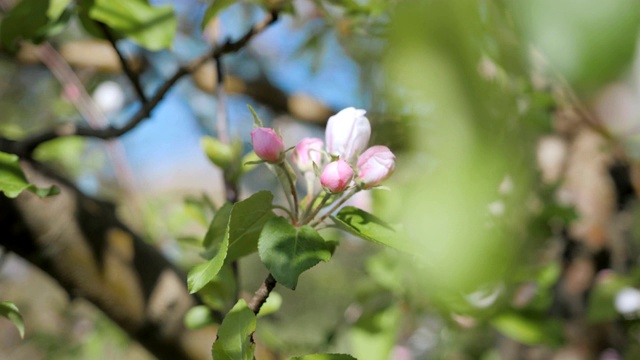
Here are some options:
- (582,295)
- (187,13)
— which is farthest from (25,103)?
(582,295)

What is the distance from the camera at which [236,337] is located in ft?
1.18

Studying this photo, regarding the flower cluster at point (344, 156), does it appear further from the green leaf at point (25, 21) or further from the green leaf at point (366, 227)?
the green leaf at point (25, 21)

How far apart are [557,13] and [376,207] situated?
0.64 metres

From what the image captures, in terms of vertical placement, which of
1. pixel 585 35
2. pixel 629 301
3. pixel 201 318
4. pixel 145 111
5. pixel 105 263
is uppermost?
pixel 585 35

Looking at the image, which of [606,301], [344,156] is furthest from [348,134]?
[606,301]

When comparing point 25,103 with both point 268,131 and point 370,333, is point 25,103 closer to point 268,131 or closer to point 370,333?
point 370,333

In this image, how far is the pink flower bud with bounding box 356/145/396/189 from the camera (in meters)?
0.39

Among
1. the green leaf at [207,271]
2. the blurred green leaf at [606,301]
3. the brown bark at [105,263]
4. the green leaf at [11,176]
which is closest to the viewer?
the green leaf at [207,271]

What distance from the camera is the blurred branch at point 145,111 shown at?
638mm

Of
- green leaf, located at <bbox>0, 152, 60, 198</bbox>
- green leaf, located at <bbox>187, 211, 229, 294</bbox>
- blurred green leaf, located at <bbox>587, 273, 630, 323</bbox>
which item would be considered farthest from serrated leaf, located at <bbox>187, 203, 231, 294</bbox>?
blurred green leaf, located at <bbox>587, 273, 630, 323</bbox>

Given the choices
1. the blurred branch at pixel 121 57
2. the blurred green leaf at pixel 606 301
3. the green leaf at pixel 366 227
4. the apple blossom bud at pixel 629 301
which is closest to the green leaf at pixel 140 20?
the blurred branch at pixel 121 57

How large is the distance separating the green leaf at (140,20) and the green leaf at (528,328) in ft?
1.55

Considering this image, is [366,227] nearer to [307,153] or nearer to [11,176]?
[307,153]

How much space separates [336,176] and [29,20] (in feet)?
1.20
